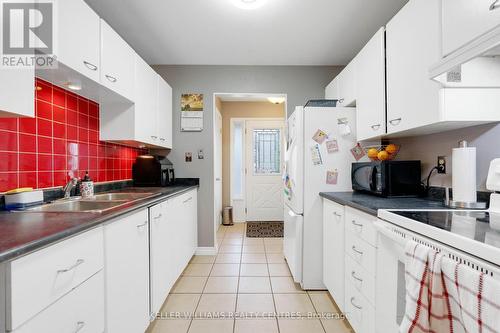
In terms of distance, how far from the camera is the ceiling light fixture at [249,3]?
1.84 metres

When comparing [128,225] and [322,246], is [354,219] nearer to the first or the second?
[322,246]

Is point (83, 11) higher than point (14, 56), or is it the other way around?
point (83, 11)

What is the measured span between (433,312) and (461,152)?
0.88m

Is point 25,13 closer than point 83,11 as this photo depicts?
Yes

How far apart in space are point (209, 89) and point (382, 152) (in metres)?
2.11

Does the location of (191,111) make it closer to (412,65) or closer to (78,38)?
(78,38)

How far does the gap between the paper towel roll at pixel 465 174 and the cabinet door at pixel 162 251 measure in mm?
1786

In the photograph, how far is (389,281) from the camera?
1101 mm

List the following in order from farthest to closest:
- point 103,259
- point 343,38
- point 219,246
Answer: point 219,246 → point 343,38 → point 103,259

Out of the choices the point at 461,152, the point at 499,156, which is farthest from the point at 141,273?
the point at 499,156

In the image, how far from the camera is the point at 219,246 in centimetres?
330

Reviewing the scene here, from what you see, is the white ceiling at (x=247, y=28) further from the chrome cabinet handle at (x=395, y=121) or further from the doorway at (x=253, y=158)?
the doorway at (x=253, y=158)

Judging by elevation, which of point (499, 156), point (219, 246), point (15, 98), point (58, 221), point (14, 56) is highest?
point (14, 56)

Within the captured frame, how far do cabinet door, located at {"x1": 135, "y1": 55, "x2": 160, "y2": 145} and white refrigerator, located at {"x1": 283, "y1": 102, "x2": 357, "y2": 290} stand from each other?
1374 millimetres
